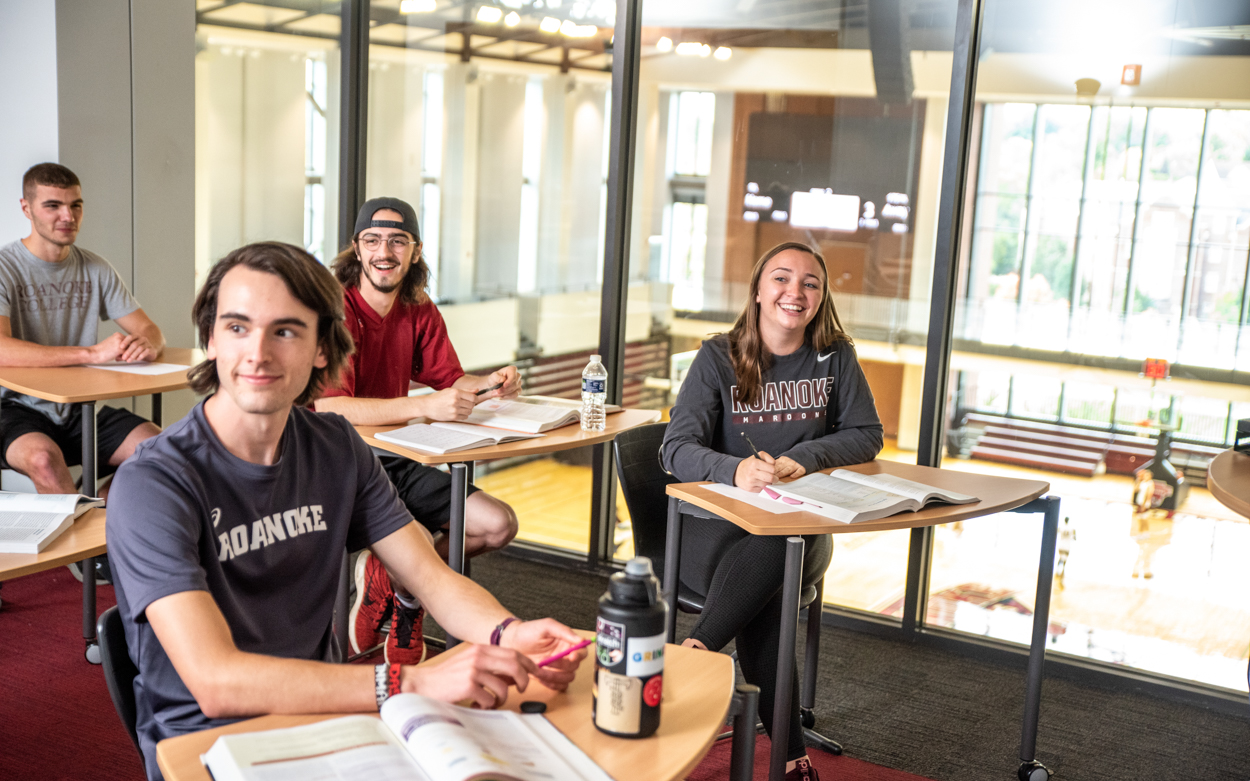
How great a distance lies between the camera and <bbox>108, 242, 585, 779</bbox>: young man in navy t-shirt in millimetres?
1314

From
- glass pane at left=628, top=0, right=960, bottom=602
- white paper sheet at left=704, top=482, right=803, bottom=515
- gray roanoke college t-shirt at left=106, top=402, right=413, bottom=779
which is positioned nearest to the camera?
gray roanoke college t-shirt at left=106, top=402, right=413, bottom=779

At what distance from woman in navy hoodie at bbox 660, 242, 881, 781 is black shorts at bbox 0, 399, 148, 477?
206 cm

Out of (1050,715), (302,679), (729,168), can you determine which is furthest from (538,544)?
(302,679)

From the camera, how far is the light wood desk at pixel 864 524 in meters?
2.34

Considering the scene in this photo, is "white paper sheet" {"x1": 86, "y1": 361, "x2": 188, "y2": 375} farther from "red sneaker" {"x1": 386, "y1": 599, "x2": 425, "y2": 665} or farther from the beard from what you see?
"red sneaker" {"x1": 386, "y1": 599, "x2": 425, "y2": 665}

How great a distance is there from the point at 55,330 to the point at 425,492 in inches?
66.6

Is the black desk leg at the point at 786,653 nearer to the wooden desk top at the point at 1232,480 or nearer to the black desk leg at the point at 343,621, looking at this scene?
the wooden desk top at the point at 1232,480

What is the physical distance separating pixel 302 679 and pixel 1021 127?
320 cm

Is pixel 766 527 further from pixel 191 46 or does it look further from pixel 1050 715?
pixel 191 46

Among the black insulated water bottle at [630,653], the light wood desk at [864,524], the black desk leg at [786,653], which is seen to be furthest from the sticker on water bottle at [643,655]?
the black desk leg at [786,653]

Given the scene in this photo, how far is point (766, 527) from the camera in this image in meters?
2.26

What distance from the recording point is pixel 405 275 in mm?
3414

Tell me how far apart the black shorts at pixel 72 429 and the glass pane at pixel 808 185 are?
2.02 m

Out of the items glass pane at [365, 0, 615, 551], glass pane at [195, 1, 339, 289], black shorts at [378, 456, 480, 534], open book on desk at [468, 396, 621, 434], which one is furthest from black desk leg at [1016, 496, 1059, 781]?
glass pane at [195, 1, 339, 289]
